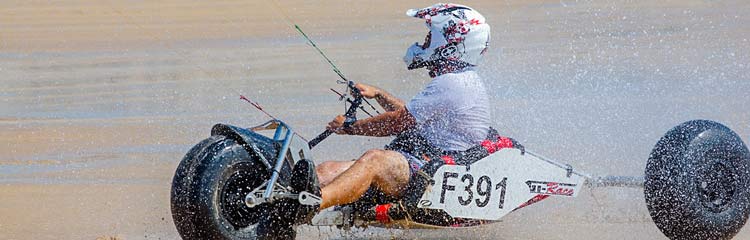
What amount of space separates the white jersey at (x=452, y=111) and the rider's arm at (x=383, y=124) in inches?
1.8

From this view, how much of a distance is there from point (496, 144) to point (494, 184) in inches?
9.1

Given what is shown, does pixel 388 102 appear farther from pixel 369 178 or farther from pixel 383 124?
pixel 369 178

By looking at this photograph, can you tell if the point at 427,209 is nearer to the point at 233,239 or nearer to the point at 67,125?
the point at 233,239

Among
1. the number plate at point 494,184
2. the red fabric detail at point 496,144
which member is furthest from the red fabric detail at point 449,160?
the red fabric detail at point 496,144

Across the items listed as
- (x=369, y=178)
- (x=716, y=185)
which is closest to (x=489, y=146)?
(x=369, y=178)

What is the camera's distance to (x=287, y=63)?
16922 millimetres

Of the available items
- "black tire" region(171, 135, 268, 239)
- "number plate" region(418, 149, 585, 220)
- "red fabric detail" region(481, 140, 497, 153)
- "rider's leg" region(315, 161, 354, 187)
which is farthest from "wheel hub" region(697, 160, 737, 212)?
"black tire" region(171, 135, 268, 239)

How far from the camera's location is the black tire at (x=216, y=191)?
6828mm

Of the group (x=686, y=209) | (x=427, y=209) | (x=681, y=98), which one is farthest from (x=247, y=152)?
(x=681, y=98)

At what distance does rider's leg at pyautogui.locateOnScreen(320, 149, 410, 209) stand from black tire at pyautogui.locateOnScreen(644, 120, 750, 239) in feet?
5.61

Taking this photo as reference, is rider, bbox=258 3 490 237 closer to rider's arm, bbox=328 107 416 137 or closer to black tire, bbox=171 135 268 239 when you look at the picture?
rider's arm, bbox=328 107 416 137

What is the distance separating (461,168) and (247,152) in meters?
1.34

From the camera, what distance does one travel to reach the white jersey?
768cm

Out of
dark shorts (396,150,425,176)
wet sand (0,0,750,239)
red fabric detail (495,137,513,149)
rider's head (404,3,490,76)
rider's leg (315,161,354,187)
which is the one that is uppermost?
rider's head (404,3,490,76)
